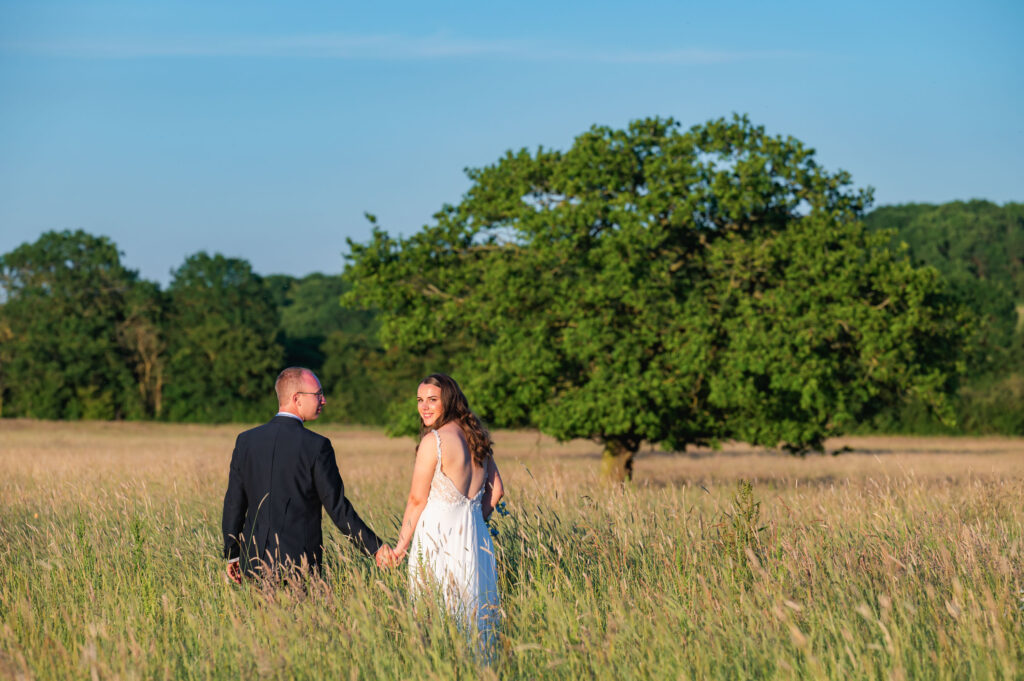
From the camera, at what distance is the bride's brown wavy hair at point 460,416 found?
17.7 ft

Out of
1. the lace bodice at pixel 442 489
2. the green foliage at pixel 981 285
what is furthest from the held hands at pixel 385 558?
the green foliage at pixel 981 285

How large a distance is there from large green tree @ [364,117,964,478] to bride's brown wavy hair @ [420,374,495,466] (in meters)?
12.1

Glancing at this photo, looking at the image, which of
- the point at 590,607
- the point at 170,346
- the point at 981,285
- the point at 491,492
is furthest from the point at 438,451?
the point at 981,285

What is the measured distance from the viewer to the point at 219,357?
66812 mm

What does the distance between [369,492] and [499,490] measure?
361 inches

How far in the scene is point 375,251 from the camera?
20688 mm

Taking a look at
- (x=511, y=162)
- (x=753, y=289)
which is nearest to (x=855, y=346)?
(x=753, y=289)

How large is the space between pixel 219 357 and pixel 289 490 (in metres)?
64.1

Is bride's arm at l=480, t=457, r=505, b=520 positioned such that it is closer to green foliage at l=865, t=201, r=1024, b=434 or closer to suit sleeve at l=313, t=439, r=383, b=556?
suit sleeve at l=313, t=439, r=383, b=556

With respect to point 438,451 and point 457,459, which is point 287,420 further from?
point 457,459

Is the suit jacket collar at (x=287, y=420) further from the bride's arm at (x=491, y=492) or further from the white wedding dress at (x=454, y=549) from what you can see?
the bride's arm at (x=491, y=492)

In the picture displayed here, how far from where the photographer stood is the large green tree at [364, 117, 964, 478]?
1781 centimetres

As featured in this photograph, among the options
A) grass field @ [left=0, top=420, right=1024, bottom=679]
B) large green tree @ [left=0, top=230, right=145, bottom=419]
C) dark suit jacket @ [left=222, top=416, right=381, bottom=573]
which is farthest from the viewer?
large green tree @ [left=0, top=230, right=145, bottom=419]

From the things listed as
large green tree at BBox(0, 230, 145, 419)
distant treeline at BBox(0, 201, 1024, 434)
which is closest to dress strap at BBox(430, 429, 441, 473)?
distant treeline at BBox(0, 201, 1024, 434)
